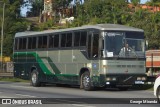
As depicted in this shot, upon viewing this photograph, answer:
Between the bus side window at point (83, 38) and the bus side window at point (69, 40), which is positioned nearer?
the bus side window at point (83, 38)

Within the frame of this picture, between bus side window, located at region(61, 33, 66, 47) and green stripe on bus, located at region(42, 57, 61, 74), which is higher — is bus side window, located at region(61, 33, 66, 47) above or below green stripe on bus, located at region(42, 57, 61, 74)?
above

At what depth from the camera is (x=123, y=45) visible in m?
23.5

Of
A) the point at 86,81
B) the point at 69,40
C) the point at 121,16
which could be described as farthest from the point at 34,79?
the point at 121,16

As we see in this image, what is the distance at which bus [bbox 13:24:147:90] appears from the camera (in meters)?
23.5

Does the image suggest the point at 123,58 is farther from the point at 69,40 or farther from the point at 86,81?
the point at 69,40

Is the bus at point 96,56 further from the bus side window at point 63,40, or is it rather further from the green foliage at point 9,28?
the green foliage at point 9,28

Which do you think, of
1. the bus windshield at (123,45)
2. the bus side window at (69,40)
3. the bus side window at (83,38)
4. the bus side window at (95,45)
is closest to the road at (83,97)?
the bus side window at (95,45)

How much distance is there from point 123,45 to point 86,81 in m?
2.87

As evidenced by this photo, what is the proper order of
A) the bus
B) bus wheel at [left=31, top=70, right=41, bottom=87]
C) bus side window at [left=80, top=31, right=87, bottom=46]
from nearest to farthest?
the bus → bus side window at [left=80, top=31, right=87, bottom=46] → bus wheel at [left=31, top=70, right=41, bottom=87]

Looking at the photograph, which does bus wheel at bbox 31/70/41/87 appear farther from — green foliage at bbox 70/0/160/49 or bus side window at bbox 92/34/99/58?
green foliage at bbox 70/0/160/49

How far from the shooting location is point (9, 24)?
81.5 meters

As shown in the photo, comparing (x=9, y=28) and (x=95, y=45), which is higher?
(x=95, y=45)

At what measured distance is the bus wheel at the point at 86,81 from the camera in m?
24.4

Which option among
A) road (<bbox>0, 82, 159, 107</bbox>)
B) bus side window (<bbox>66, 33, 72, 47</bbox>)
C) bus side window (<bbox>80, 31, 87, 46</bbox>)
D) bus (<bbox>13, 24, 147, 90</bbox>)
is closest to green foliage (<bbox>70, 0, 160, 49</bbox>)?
bus (<bbox>13, 24, 147, 90</bbox>)
